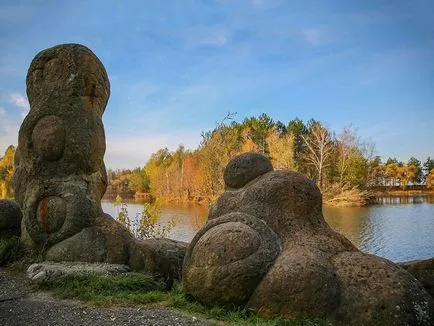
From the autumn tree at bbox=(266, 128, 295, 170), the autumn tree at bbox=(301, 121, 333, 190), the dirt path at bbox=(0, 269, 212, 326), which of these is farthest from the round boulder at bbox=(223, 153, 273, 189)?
the autumn tree at bbox=(301, 121, 333, 190)

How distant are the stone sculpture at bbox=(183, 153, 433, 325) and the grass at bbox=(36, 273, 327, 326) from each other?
137mm

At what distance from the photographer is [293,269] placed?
16.9 feet

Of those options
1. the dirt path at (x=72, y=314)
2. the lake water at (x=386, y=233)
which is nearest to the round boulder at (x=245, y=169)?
the dirt path at (x=72, y=314)

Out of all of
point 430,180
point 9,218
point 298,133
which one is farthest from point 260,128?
point 9,218

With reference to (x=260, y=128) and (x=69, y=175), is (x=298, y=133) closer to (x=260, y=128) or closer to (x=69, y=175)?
(x=260, y=128)

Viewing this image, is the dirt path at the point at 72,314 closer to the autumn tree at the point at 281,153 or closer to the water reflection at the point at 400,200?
the autumn tree at the point at 281,153

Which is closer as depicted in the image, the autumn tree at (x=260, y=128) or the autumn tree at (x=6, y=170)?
the autumn tree at (x=6, y=170)

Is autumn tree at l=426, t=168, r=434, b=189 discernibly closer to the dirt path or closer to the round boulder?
the round boulder

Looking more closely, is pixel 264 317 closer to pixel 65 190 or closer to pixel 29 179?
pixel 65 190

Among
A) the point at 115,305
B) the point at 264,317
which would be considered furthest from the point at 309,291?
the point at 115,305

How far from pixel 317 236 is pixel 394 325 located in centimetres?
152

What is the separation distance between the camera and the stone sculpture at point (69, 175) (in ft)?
25.0

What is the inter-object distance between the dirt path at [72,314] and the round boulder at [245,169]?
224cm

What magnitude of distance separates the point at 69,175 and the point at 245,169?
336 cm
